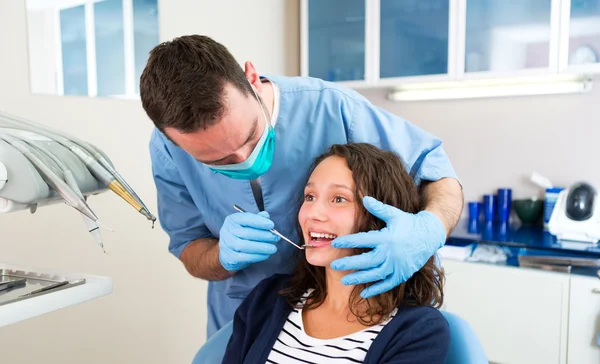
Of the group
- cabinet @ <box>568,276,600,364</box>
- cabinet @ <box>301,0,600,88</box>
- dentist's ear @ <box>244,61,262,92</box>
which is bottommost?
cabinet @ <box>568,276,600,364</box>

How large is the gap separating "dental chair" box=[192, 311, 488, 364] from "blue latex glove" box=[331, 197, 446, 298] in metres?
0.17

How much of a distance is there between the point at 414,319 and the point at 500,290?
1.36 meters

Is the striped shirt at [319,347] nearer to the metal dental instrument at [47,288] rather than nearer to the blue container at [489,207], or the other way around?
the metal dental instrument at [47,288]

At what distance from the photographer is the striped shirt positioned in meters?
1.16

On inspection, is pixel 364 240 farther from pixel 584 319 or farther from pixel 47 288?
pixel 584 319

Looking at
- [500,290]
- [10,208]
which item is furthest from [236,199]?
[500,290]

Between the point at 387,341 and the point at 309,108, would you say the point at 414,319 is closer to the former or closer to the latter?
the point at 387,341

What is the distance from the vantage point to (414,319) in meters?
1.15

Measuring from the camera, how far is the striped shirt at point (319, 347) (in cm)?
116

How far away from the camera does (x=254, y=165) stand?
1.21 m

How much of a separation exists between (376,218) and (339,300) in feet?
0.75

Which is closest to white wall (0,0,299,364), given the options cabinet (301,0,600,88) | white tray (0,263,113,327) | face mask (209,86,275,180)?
cabinet (301,0,600,88)

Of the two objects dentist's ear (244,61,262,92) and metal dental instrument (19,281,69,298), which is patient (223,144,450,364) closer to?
dentist's ear (244,61,262,92)

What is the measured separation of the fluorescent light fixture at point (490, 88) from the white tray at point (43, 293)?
82.9 inches
